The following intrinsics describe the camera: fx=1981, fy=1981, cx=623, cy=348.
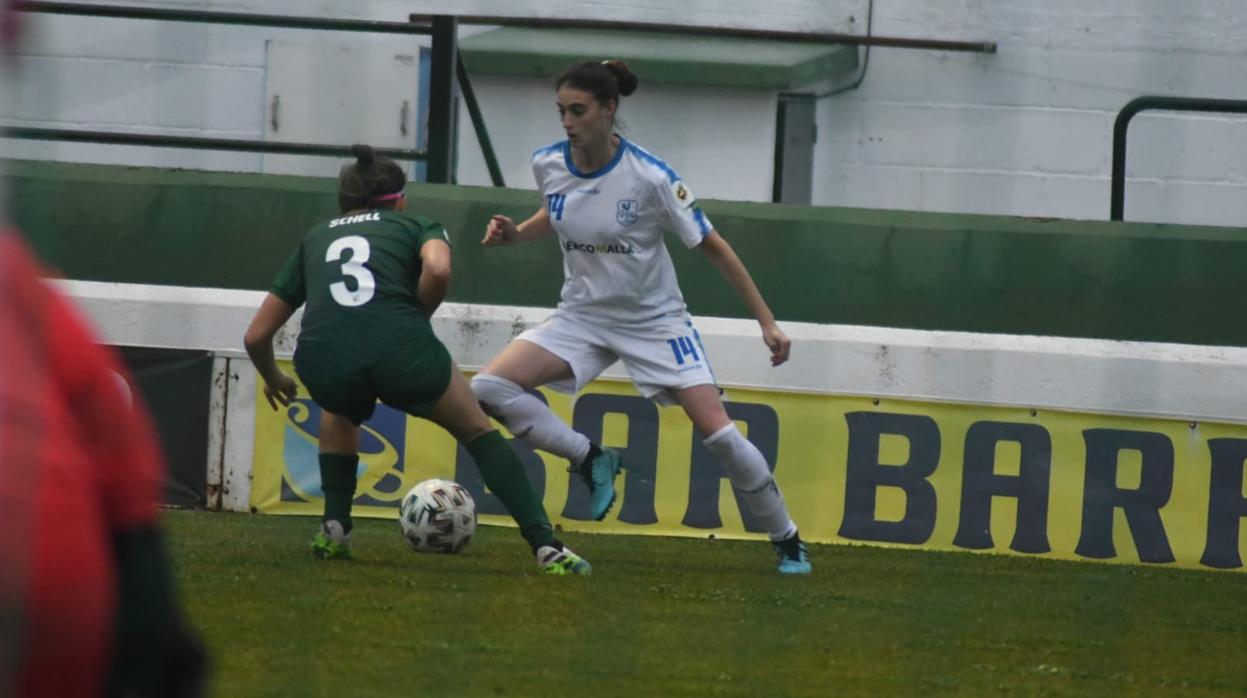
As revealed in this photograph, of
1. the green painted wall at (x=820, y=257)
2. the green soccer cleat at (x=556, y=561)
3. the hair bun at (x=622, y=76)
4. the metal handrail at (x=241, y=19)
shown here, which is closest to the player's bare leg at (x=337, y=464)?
the green soccer cleat at (x=556, y=561)

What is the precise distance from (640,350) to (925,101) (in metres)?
4.67

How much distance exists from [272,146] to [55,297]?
24.2ft

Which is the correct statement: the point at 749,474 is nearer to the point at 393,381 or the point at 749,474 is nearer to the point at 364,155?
the point at 393,381

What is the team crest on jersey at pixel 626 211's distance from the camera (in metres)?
6.59

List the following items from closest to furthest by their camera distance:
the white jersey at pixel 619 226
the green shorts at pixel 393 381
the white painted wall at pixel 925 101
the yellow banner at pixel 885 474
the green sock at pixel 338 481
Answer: the green shorts at pixel 393 381
the green sock at pixel 338 481
the white jersey at pixel 619 226
the yellow banner at pixel 885 474
the white painted wall at pixel 925 101

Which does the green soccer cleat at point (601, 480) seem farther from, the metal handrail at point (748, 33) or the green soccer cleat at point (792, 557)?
the metal handrail at point (748, 33)

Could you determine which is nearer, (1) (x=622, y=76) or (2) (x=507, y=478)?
(2) (x=507, y=478)

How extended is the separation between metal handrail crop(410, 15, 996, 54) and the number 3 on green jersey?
14.6 ft

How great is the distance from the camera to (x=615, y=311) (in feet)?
22.2

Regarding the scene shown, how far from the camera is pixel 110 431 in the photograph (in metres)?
1.68

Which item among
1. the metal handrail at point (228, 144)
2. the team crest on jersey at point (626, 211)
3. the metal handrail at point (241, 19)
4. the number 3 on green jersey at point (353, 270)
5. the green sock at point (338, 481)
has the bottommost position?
the green sock at point (338, 481)

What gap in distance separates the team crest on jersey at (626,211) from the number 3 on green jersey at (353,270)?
0.87m

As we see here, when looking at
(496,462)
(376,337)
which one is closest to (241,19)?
(376,337)

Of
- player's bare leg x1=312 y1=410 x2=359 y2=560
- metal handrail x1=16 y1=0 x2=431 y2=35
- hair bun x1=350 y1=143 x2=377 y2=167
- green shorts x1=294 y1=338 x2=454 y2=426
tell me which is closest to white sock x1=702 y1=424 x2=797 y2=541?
green shorts x1=294 y1=338 x2=454 y2=426
